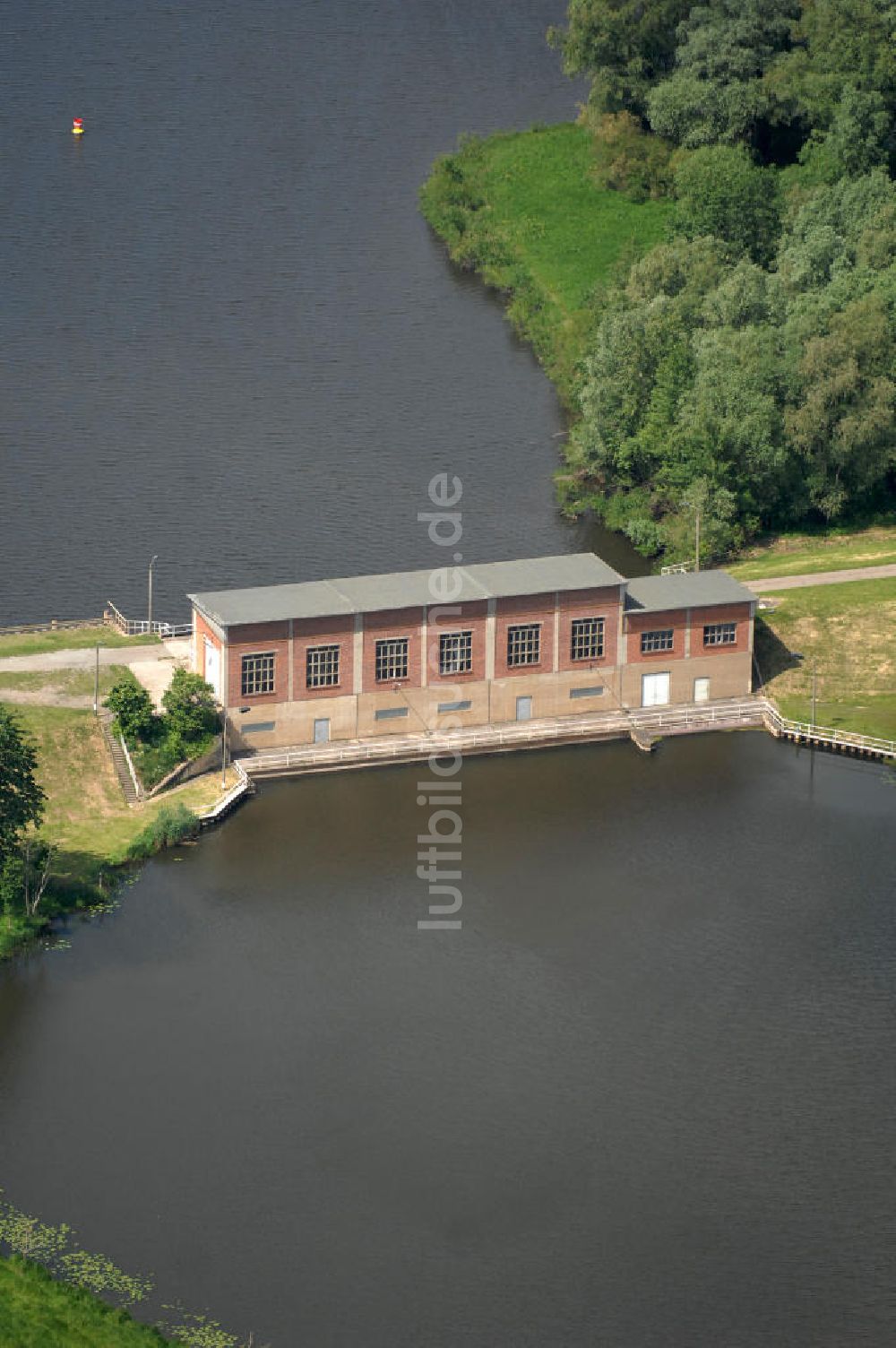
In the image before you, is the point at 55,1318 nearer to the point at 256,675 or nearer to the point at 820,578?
the point at 256,675

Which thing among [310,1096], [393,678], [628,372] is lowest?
[310,1096]

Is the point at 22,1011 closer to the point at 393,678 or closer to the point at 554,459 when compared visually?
the point at 393,678

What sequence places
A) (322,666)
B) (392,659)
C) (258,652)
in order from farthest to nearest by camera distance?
(392,659) → (322,666) → (258,652)

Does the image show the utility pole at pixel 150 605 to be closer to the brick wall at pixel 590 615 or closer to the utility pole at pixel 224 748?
the utility pole at pixel 224 748

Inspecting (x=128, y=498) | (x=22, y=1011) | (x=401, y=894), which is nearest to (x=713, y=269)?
(x=128, y=498)

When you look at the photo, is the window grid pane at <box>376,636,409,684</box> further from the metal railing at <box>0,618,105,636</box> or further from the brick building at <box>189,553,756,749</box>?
the metal railing at <box>0,618,105,636</box>

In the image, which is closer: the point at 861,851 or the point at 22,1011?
the point at 22,1011

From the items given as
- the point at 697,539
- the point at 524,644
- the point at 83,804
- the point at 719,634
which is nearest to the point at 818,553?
the point at 697,539
